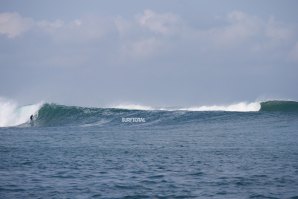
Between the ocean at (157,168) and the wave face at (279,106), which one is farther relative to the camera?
the wave face at (279,106)

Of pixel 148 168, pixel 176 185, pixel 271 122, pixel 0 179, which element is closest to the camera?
pixel 176 185

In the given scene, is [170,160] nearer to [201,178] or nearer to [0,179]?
[201,178]

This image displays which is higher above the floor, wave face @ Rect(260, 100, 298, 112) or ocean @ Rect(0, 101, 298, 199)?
wave face @ Rect(260, 100, 298, 112)

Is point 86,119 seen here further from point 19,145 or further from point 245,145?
point 245,145

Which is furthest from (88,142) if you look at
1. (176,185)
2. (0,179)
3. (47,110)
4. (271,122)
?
(47,110)

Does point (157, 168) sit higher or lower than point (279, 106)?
lower

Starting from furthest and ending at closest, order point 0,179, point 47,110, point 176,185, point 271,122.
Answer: point 47,110 → point 271,122 → point 0,179 → point 176,185

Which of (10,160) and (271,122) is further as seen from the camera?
(271,122)

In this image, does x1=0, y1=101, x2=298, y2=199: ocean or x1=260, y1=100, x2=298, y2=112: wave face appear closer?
x1=0, y1=101, x2=298, y2=199: ocean

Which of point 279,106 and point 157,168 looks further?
point 279,106

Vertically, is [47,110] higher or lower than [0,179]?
higher

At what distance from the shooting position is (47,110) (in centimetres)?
6225

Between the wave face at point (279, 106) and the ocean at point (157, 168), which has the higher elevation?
the wave face at point (279, 106)

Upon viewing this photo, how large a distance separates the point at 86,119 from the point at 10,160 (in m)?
34.7
